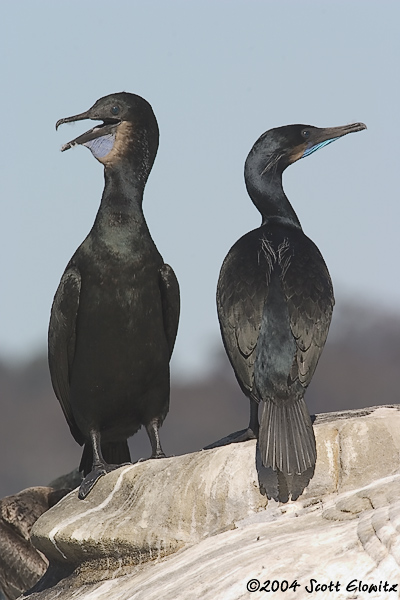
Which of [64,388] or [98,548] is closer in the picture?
Answer: [98,548]

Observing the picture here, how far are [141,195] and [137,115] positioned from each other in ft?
1.99

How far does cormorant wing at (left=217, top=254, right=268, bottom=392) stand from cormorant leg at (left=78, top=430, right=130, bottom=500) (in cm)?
120

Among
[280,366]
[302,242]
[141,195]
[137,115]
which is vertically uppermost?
[137,115]

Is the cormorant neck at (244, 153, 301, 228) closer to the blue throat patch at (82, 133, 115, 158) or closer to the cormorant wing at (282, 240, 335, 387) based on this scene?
the cormorant wing at (282, 240, 335, 387)

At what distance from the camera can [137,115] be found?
877cm

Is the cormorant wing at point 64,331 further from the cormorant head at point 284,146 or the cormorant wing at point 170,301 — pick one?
the cormorant head at point 284,146

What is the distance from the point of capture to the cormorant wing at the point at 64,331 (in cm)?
838

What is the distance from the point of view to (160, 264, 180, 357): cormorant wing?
856 cm

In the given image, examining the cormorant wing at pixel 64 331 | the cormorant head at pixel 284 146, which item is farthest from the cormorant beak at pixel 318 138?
the cormorant wing at pixel 64 331

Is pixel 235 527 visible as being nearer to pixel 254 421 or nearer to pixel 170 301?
pixel 254 421

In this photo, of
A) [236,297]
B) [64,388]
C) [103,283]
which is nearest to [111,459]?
[64,388]

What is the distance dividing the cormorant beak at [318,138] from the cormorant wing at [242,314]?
1349 millimetres

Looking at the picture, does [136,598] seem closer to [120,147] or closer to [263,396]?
[263,396]

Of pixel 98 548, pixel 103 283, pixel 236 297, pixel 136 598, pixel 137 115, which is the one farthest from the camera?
pixel 137 115
